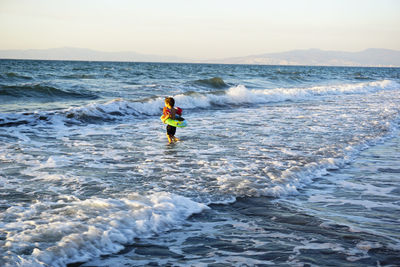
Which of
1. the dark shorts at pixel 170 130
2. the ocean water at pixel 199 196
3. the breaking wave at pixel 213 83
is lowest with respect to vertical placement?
the ocean water at pixel 199 196

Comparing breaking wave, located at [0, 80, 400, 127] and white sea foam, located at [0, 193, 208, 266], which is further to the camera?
breaking wave, located at [0, 80, 400, 127]

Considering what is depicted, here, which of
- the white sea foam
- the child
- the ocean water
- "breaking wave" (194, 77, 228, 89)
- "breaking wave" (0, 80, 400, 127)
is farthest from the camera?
"breaking wave" (194, 77, 228, 89)

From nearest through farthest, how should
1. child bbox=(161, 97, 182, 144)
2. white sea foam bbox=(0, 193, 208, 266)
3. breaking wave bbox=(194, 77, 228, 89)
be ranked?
1. white sea foam bbox=(0, 193, 208, 266)
2. child bbox=(161, 97, 182, 144)
3. breaking wave bbox=(194, 77, 228, 89)

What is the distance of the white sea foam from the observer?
312 centimetres

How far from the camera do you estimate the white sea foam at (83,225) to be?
10.2ft

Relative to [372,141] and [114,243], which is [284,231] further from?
[372,141]

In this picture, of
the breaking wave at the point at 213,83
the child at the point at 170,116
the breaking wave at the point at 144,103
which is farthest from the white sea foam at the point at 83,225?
the breaking wave at the point at 213,83

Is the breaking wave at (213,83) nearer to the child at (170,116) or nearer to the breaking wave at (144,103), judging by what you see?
the breaking wave at (144,103)

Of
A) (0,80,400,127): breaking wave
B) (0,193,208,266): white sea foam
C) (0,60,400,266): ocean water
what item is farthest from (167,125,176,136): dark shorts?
(0,193,208,266): white sea foam

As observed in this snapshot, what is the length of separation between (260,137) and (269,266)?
6.08m

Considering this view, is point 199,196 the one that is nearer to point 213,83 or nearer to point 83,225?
point 83,225

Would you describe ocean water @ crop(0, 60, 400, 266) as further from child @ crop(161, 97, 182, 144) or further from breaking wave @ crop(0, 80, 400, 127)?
breaking wave @ crop(0, 80, 400, 127)

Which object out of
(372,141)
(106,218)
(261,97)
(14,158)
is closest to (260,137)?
(372,141)

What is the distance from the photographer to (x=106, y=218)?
3803mm
